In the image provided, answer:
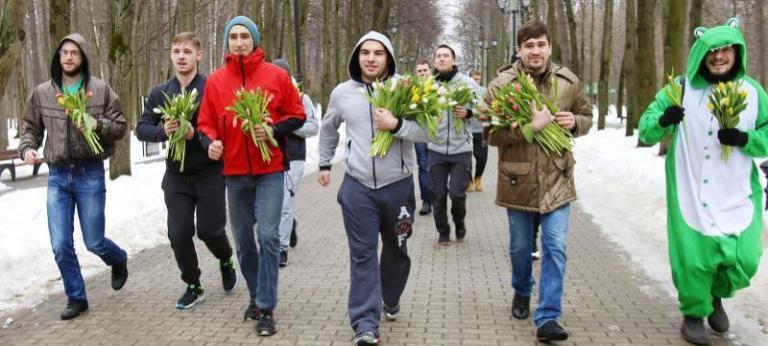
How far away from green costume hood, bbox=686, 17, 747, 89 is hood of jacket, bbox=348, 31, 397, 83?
1.98 metres

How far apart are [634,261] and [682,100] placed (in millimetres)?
3042

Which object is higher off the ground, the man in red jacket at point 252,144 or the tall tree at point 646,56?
the tall tree at point 646,56

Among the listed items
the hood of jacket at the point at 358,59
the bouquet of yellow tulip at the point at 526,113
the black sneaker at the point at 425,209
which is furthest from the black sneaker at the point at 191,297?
the black sneaker at the point at 425,209

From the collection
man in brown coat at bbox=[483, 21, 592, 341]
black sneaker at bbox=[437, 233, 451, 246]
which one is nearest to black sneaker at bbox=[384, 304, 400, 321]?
man in brown coat at bbox=[483, 21, 592, 341]

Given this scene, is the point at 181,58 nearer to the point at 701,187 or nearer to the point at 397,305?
the point at 397,305

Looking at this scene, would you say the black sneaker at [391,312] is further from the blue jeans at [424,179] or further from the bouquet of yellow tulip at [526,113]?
the blue jeans at [424,179]

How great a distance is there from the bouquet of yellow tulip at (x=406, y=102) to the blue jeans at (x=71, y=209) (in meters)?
2.27

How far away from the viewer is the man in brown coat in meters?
4.93

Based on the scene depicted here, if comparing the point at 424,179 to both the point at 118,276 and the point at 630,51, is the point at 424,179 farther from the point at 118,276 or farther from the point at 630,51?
the point at 630,51

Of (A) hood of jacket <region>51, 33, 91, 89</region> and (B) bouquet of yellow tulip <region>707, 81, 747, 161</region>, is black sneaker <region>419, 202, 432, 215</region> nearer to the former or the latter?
(A) hood of jacket <region>51, 33, 91, 89</region>

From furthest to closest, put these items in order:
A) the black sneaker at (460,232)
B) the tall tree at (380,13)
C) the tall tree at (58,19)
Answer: the tall tree at (380,13)
the tall tree at (58,19)
the black sneaker at (460,232)

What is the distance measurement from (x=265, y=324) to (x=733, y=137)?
130 inches

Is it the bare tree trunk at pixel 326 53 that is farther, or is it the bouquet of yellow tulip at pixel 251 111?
the bare tree trunk at pixel 326 53

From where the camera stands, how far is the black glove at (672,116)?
480cm
